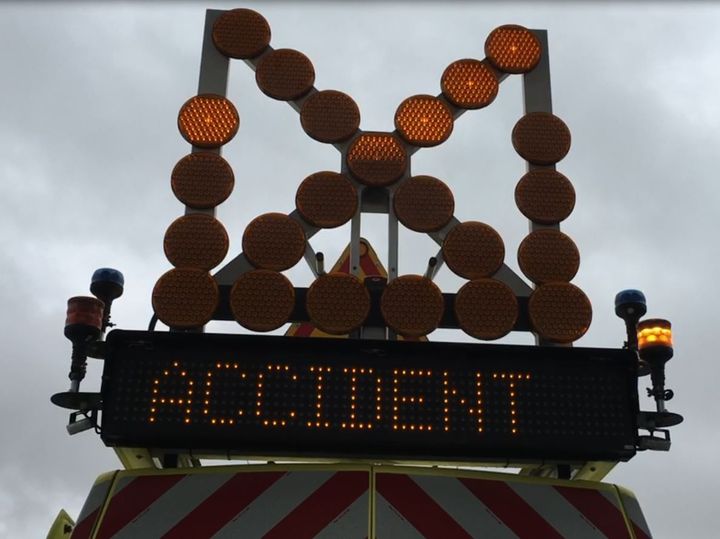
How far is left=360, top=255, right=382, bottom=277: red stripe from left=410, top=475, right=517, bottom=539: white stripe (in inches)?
96.7

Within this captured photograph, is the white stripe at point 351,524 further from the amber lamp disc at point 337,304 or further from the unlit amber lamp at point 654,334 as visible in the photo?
the unlit amber lamp at point 654,334

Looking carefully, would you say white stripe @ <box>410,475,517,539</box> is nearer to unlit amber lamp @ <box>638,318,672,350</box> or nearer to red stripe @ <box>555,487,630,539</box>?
red stripe @ <box>555,487,630,539</box>

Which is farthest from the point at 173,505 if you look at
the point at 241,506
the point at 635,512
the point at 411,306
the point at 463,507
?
the point at 635,512

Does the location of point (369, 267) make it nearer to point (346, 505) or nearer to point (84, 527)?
point (346, 505)

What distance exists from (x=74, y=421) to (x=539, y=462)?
2.36 meters

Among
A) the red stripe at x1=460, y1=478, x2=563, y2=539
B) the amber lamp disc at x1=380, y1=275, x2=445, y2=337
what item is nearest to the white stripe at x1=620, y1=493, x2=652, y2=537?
the red stripe at x1=460, y1=478, x2=563, y2=539

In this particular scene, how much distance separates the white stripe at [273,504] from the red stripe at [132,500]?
38 cm

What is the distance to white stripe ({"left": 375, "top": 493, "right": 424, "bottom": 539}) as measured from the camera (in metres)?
3.85

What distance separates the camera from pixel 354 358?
13.8 feet

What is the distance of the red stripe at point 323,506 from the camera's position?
3.88 m

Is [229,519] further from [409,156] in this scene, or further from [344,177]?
[409,156]

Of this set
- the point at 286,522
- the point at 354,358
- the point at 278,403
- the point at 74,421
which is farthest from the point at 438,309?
the point at 74,421

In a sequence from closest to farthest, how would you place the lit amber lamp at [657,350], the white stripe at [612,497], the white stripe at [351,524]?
the white stripe at [351,524] < the white stripe at [612,497] < the lit amber lamp at [657,350]

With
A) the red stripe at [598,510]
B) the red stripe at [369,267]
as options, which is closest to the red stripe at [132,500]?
the red stripe at [598,510]
